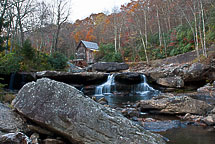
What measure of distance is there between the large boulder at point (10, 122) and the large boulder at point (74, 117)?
37 cm

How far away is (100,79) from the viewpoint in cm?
1706

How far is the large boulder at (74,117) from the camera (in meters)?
3.63

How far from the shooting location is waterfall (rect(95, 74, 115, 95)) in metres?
16.1

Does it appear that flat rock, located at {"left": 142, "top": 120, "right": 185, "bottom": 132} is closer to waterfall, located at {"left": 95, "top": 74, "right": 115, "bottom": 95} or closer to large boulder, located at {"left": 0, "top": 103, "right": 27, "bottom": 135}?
large boulder, located at {"left": 0, "top": 103, "right": 27, "bottom": 135}

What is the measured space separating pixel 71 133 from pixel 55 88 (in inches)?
43.7

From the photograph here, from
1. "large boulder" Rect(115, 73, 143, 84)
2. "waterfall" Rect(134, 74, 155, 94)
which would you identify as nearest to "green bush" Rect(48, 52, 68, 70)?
"large boulder" Rect(115, 73, 143, 84)

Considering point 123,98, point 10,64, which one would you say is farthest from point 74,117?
point 10,64

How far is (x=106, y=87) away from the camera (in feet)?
53.7

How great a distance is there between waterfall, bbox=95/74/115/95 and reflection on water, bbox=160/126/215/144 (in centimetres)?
1055

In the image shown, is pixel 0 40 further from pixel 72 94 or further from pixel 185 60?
pixel 185 60

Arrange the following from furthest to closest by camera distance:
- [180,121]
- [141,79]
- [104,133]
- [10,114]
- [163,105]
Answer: [141,79] → [163,105] → [180,121] → [10,114] → [104,133]

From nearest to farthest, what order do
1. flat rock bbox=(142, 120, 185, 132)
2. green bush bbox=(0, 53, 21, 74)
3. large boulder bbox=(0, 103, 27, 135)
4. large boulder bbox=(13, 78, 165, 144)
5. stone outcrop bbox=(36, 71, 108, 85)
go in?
1. large boulder bbox=(13, 78, 165, 144)
2. large boulder bbox=(0, 103, 27, 135)
3. flat rock bbox=(142, 120, 185, 132)
4. green bush bbox=(0, 53, 21, 74)
5. stone outcrop bbox=(36, 71, 108, 85)

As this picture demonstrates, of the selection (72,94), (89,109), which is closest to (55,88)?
(72,94)

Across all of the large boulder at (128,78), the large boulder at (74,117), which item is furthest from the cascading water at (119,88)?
the large boulder at (74,117)
